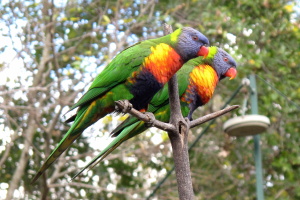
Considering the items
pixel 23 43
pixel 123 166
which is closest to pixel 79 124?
pixel 23 43

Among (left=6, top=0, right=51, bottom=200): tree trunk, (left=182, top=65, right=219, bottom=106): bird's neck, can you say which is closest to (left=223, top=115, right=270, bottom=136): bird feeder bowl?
(left=182, top=65, right=219, bottom=106): bird's neck

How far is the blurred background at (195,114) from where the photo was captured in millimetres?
5645

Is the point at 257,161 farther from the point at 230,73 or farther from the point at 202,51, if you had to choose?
the point at 202,51

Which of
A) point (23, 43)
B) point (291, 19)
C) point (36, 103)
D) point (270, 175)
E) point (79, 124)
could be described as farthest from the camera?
point (270, 175)

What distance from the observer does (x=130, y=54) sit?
8.88ft

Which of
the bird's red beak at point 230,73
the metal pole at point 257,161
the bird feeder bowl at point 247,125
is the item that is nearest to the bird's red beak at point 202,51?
the bird's red beak at point 230,73

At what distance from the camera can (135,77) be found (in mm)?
2643

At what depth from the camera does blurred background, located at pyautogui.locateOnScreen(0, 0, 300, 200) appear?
5.64 meters

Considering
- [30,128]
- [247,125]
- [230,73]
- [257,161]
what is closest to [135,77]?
[230,73]

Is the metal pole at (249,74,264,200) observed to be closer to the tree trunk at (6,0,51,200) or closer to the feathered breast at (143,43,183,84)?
the feathered breast at (143,43,183,84)

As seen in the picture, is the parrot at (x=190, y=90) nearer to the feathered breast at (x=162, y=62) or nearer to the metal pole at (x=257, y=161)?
the feathered breast at (x=162, y=62)

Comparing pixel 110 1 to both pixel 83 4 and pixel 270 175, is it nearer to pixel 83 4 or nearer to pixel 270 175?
pixel 83 4

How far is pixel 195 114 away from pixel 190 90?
303 cm

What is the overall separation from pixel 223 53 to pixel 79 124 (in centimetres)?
132
